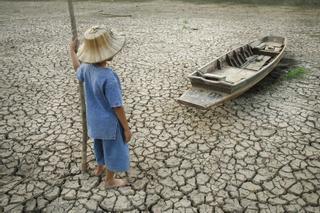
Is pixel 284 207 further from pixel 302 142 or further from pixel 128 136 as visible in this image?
pixel 128 136

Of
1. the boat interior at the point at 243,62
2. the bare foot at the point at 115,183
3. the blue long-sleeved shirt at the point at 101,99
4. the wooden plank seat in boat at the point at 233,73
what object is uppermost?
the blue long-sleeved shirt at the point at 101,99

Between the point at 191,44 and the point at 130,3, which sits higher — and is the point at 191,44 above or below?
below

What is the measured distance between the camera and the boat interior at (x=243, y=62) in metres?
5.62

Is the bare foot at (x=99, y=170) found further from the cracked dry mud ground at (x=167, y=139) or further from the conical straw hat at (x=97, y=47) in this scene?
the conical straw hat at (x=97, y=47)

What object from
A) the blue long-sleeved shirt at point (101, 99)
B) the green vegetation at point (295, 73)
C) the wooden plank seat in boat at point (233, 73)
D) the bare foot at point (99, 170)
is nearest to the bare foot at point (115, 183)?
the bare foot at point (99, 170)

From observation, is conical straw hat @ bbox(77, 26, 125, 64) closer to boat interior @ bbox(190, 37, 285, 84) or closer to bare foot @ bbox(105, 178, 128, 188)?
bare foot @ bbox(105, 178, 128, 188)

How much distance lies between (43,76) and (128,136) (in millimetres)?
4572

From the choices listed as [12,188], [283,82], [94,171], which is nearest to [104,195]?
[94,171]

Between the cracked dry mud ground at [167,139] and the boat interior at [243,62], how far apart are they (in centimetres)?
45

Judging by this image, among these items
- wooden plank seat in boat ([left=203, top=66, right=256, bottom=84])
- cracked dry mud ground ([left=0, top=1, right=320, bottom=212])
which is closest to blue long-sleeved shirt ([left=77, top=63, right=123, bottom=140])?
cracked dry mud ground ([left=0, top=1, right=320, bottom=212])

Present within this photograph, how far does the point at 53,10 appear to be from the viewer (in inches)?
600

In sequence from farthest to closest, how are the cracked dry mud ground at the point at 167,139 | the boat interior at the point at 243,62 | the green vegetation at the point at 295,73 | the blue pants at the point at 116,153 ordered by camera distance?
the green vegetation at the point at 295,73
the boat interior at the point at 243,62
the cracked dry mud ground at the point at 167,139
the blue pants at the point at 116,153

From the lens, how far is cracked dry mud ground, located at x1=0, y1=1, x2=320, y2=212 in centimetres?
315

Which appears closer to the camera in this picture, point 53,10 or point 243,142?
point 243,142
